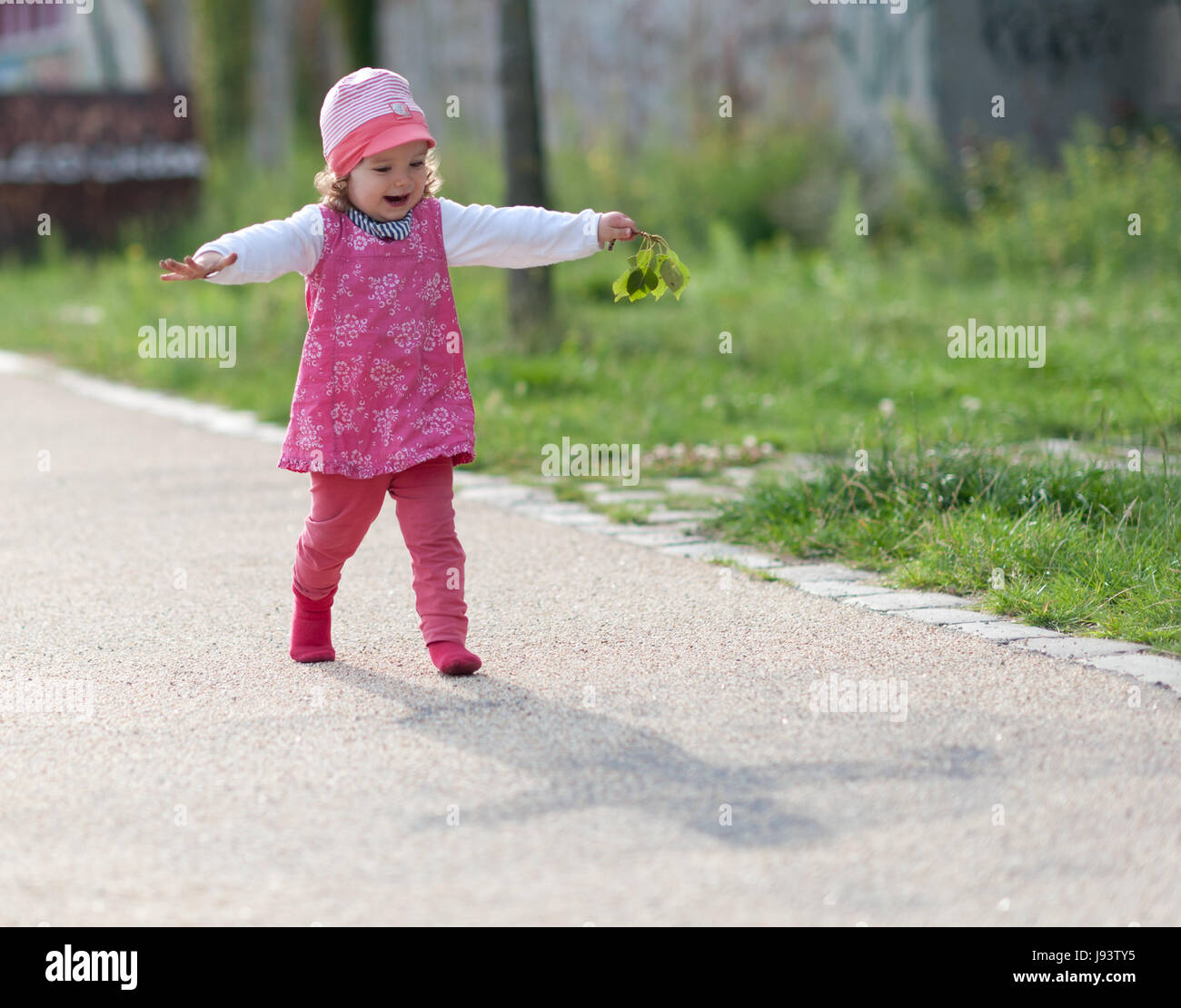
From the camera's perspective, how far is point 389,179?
14.2 ft

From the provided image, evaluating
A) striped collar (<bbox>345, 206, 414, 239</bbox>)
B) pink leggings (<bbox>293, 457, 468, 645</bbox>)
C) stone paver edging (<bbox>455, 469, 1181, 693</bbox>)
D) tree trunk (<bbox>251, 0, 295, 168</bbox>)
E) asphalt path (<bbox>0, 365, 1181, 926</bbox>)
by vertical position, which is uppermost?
tree trunk (<bbox>251, 0, 295, 168</bbox>)

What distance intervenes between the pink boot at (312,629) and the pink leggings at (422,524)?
0.17 metres

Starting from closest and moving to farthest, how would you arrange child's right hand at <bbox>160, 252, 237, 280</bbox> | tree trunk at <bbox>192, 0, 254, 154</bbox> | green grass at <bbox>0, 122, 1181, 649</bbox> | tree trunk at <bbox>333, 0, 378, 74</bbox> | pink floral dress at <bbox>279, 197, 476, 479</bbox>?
child's right hand at <bbox>160, 252, 237, 280</bbox> < pink floral dress at <bbox>279, 197, 476, 479</bbox> < green grass at <bbox>0, 122, 1181, 649</bbox> < tree trunk at <bbox>333, 0, 378, 74</bbox> < tree trunk at <bbox>192, 0, 254, 154</bbox>

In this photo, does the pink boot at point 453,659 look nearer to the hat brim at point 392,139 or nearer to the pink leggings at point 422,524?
the pink leggings at point 422,524

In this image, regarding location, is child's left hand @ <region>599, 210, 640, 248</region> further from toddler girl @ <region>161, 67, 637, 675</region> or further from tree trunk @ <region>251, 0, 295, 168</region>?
tree trunk @ <region>251, 0, 295, 168</region>

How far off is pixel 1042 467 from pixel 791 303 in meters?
6.55

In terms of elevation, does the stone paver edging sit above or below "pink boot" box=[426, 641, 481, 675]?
below

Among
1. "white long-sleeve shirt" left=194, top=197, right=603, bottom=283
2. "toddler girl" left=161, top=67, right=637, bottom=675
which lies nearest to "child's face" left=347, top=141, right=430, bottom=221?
"toddler girl" left=161, top=67, right=637, bottom=675

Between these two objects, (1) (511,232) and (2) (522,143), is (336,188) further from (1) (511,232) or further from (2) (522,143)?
(2) (522,143)

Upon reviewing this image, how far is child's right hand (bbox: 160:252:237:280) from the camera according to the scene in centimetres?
403

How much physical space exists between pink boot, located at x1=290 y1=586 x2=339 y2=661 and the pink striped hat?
1.13m

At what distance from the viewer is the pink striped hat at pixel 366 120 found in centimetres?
428

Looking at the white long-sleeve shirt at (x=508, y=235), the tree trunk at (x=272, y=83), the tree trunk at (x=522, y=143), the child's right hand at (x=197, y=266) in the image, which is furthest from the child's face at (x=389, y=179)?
the tree trunk at (x=272, y=83)
